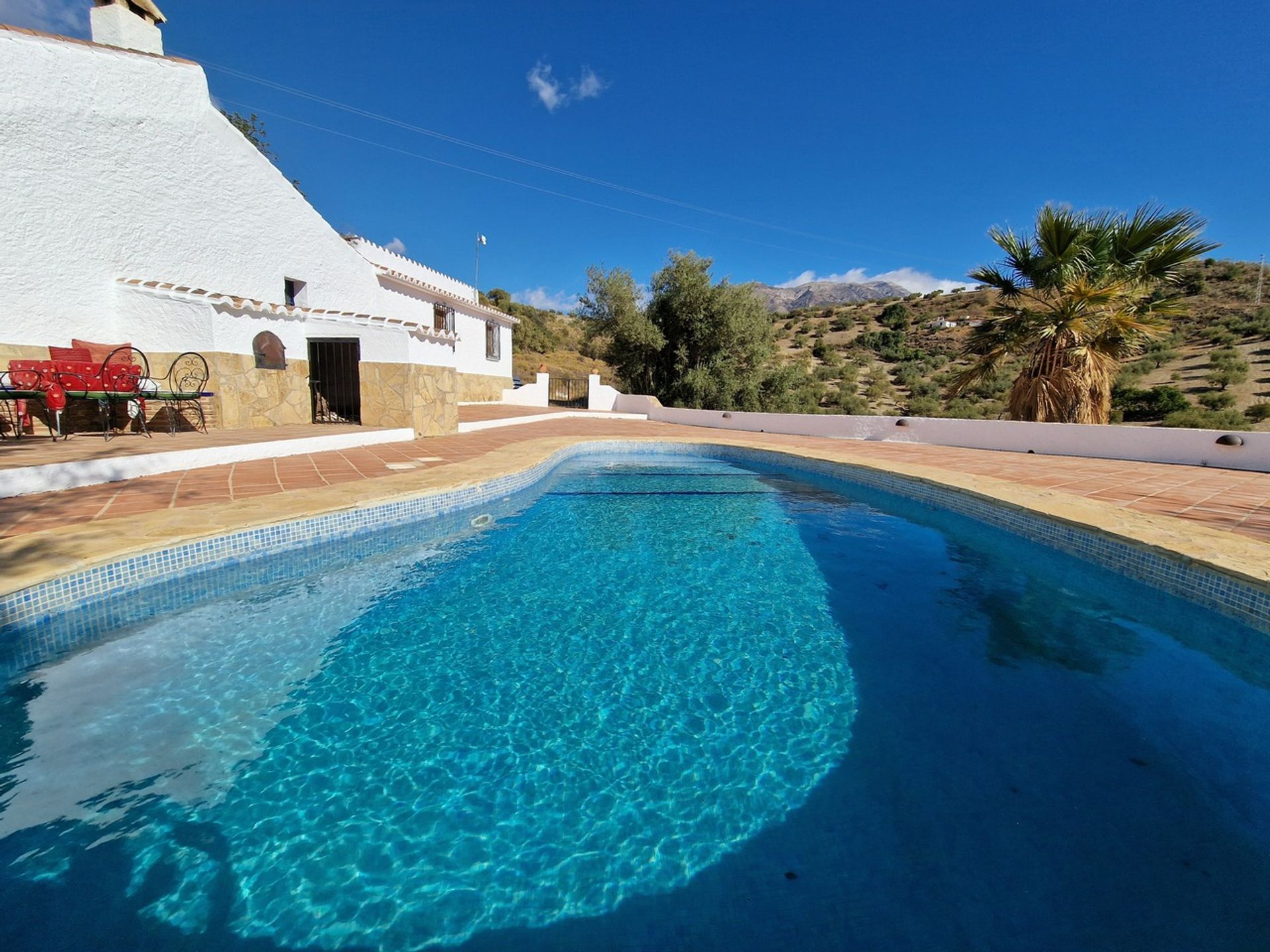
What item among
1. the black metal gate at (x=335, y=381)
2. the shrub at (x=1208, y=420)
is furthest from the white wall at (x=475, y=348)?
the shrub at (x=1208, y=420)

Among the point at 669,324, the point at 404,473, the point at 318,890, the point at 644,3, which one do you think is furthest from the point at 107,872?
the point at 644,3

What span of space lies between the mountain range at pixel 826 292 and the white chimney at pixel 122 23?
291 ft

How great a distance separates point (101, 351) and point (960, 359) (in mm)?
31258

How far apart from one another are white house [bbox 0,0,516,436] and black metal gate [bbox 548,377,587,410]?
1094 cm

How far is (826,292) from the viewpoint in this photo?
10975 cm

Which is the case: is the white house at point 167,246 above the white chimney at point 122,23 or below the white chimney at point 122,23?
below

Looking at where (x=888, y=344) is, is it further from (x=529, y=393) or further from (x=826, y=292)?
(x=826, y=292)

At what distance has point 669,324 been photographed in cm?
1839

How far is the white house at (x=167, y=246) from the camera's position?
6.67 meters

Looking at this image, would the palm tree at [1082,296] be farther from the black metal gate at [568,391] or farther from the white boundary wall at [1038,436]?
the black metal gate at [568,391]

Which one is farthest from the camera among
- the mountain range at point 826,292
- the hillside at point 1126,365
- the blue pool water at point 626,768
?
the mountain range at point 826,292

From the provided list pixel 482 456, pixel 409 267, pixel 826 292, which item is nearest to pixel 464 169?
pixel 409 267

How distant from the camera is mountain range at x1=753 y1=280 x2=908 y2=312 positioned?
315 feet

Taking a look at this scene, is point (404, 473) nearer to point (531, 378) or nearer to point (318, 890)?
point (318, 890)
